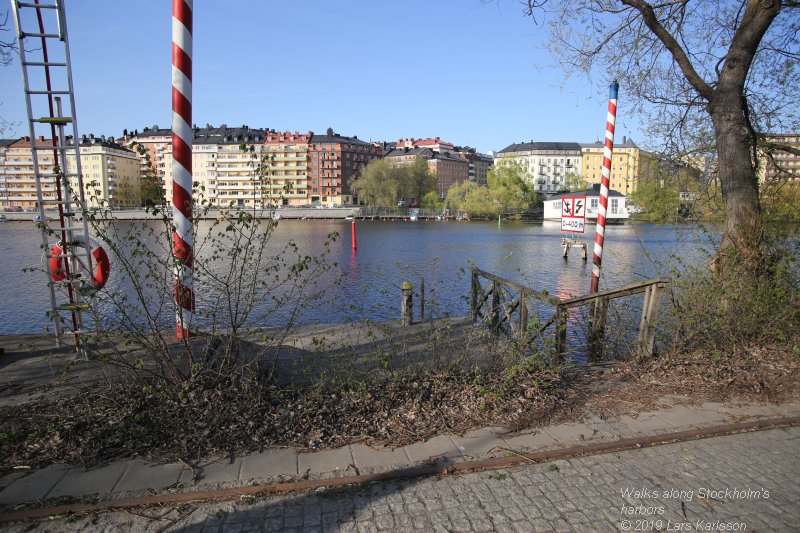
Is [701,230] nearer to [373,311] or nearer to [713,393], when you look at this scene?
[713,393]

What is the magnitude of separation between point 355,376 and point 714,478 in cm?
316

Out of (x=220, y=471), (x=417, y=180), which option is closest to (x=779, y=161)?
(x=220, y=471)

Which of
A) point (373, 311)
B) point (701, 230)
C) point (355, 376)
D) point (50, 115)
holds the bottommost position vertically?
point (373, 311)

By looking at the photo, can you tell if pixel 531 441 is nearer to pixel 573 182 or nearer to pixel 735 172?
pixel 735 172

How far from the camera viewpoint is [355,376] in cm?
516

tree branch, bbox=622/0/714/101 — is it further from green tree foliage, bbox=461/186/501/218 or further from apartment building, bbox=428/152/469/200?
apartment building, bbox=428/152/469/200

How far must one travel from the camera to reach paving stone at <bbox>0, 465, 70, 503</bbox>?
3236 millimetres

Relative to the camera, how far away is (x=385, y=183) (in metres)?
105

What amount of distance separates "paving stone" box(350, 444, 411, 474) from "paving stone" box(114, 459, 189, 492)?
4.06 feet

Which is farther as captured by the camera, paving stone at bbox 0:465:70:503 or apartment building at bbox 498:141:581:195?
apartment building at bbox 498:141:581:195

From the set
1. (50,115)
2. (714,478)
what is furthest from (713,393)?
(50,115)

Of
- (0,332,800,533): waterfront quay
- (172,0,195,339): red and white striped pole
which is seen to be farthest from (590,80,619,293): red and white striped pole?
(172,0,195,339): red and white striped pole

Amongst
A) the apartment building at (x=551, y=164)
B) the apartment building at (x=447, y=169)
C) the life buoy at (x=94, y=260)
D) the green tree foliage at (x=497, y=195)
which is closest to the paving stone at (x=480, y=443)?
the life buoy at (x=94, y=260)

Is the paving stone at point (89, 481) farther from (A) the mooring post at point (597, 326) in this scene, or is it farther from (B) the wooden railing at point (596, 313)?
(A) the mooring post at point (597, 326)
